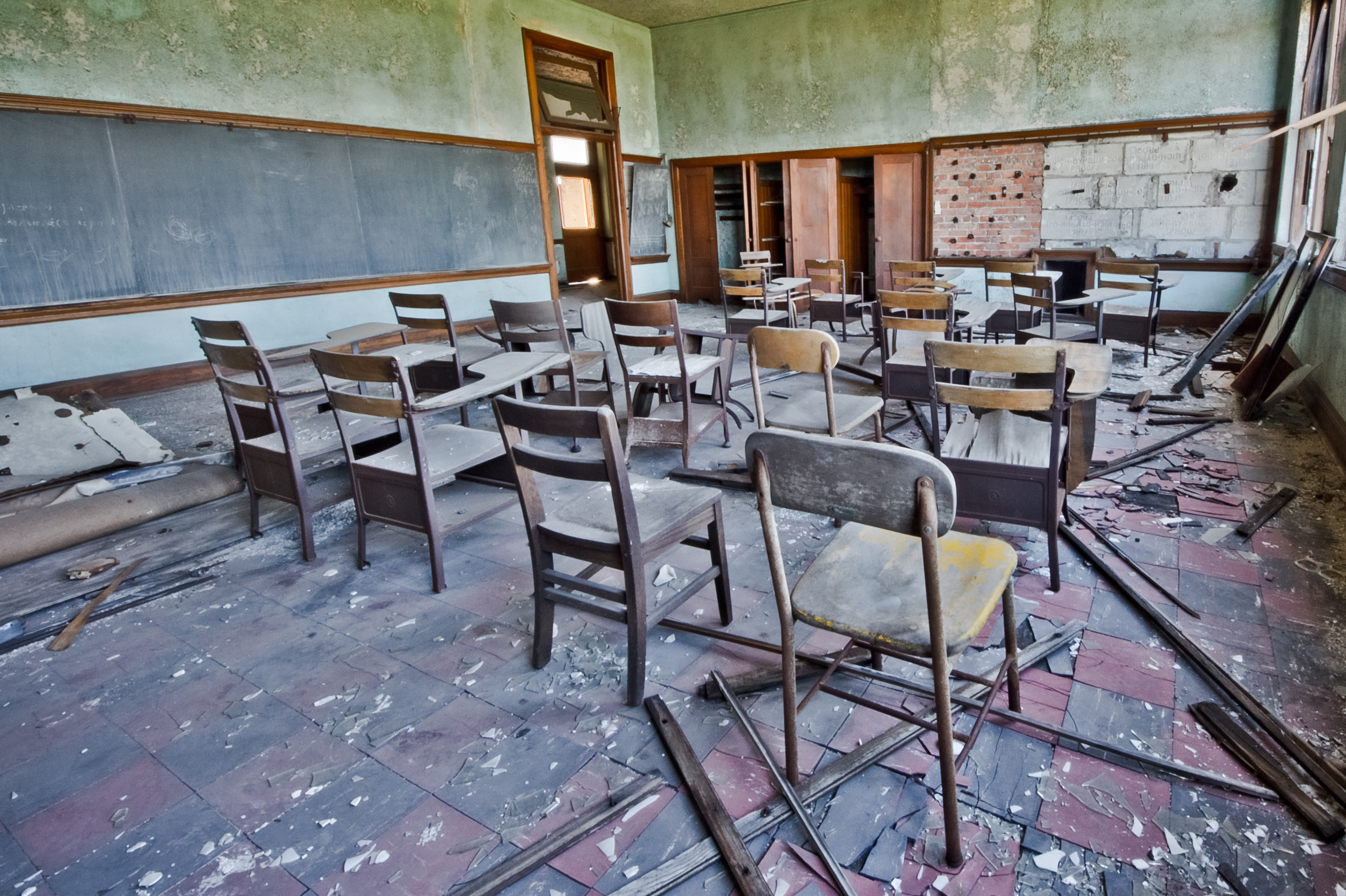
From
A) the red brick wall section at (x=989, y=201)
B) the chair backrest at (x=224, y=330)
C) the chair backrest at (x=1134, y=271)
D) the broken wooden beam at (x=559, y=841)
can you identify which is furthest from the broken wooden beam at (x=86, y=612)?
the red brick wall section at (x=989, y=201)

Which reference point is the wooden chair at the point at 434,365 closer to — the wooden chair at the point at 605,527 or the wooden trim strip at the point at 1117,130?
the wooden chair at the point at 605,527

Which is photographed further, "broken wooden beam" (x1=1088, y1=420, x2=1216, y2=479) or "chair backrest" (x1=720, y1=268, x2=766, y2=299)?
"chair backrest" (x1=720, y1=268, x2=766, y2=299)

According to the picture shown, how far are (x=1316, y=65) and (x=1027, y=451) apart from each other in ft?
20.0

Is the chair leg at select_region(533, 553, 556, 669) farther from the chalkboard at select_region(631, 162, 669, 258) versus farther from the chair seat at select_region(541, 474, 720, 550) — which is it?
the chalkboard at select_region(631, 162, 669, 258)

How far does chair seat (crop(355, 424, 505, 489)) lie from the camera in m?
2.65

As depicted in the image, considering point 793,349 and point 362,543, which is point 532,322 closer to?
point 362,543

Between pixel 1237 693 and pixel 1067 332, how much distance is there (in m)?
3.81

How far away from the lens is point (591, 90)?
9.23 metres

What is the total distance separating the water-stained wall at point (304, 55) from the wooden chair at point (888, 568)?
600 centimetres

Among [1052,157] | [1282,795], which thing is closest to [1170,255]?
[1052,157]

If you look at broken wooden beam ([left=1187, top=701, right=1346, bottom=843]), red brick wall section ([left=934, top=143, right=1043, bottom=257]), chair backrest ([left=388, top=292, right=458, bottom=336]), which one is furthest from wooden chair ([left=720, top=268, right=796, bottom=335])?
broken wooden beam ([left=1187, top=701, right=1346, bottom=843])

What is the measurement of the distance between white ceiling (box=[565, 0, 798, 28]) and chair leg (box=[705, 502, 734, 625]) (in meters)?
8.29

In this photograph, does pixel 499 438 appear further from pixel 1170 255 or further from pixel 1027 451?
pixel 1170 255

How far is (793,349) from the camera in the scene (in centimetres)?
272
